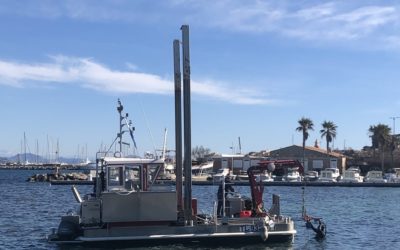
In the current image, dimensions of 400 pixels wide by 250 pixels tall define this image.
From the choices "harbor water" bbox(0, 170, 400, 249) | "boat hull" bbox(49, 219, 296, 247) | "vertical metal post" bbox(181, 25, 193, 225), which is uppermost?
"vertical metal post" bbox(181, 25, 193, 225)

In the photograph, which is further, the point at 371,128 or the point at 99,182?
the point at 371,128

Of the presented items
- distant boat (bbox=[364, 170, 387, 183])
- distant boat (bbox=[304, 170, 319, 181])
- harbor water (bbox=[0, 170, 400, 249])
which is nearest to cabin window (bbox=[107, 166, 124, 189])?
harbor water (bbox=[0, 170, 400, 249])

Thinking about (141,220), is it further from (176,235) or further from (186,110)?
(186,110)

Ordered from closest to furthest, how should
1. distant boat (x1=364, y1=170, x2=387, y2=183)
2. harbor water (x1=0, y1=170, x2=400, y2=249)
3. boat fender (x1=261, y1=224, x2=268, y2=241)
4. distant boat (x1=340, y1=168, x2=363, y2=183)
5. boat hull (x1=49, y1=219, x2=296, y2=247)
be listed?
boat hull (x1=49, y1=219, x2=296, y2=247)
boat fender (x1=261, y1=224, x2=268, y2=241)
harbor water (x1=0, y1=170, x2=400, y2=249)
distant boat (x1=340, y1=168, x2=363, y2=183)
distant boat (x1=364, y1=170, x2=387, y2=183)

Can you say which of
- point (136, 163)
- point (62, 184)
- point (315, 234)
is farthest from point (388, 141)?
point (136, 163)

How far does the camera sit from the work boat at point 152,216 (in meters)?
25.5

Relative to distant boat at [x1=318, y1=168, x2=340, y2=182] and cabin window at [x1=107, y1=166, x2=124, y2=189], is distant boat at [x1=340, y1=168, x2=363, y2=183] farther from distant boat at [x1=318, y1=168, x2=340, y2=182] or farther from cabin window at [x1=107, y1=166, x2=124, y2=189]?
cabin window at [x1=107, y1=166, x2=124, y2=189]

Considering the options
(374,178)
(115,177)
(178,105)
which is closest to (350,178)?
(374,178)

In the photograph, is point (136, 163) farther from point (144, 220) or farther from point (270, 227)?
point (270, 227)

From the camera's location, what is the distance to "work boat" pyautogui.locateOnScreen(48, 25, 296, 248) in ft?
83.8

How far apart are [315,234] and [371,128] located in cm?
10062

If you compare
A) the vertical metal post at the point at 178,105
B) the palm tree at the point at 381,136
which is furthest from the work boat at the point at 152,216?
the palm tree at the point at 381,136

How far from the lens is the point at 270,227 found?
2634cm

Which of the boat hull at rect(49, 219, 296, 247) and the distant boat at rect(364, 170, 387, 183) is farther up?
the distant boat at rect(364, 170, 387, 183)
